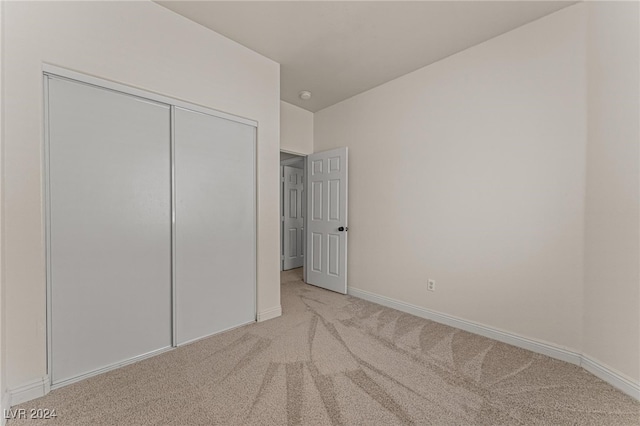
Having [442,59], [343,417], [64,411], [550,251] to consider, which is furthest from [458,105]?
[64,411]

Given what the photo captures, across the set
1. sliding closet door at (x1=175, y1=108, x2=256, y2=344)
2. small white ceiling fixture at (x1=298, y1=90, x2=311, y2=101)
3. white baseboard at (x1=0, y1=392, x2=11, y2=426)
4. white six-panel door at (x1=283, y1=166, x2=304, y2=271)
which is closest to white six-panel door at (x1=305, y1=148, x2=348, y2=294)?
small white ceiling fixture at (x1=298, y1=90, x2=311, y2=101)

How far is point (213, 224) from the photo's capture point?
8.13ft

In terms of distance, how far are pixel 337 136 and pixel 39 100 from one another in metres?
3.03

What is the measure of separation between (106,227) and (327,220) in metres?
2.59

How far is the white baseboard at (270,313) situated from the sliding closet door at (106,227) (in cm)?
84

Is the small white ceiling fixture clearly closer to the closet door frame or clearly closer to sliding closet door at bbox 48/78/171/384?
the closet door frame

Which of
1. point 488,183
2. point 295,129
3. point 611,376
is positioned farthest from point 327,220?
→ point 611,376

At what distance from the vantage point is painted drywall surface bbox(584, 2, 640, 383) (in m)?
1.67

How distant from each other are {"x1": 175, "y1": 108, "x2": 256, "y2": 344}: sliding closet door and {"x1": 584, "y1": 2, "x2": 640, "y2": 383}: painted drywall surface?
9.03 feet

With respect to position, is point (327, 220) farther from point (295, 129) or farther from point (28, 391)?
point (28, 391)

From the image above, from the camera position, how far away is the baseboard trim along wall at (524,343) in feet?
5.64

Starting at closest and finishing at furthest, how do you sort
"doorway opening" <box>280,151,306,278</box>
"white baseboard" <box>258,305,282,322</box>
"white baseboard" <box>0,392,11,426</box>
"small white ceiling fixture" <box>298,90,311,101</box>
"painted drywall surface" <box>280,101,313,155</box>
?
"white baseboard" <box>0,392,11,426</box>, "white baseboard" <box>258,305,282,322</box>, "small white ceiling fixture" <box>298,90,311,101</box>, "painted drywall surface" <box>280,101,313,155</box>, "doorway opening" <box>280,151,306,278</box>

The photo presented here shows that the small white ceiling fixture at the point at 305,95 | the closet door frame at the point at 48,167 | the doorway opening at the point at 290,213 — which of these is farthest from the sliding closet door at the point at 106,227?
the doorway opening at the point at 290,213

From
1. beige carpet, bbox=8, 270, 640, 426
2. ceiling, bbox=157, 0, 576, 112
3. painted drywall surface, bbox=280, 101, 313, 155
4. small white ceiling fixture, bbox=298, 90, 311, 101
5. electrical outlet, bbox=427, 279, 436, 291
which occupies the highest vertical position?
ceiling, bbox=157, 0, 576, 112
